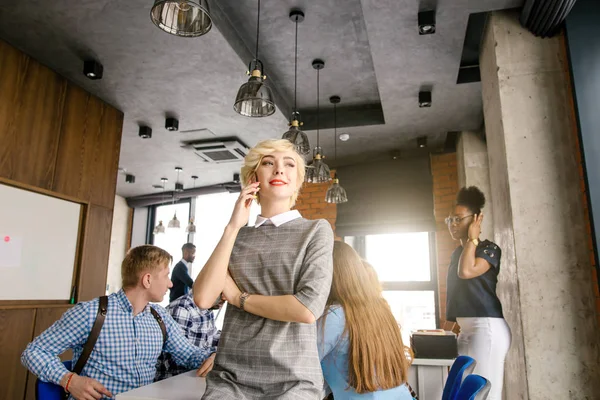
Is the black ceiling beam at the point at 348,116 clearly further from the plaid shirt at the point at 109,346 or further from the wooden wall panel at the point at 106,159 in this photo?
the plaid shirt at the point at 109,346

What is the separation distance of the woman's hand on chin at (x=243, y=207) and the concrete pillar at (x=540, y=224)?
198 centimetres

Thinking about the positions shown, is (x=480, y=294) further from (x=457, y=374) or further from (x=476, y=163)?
(x=476, y=163)

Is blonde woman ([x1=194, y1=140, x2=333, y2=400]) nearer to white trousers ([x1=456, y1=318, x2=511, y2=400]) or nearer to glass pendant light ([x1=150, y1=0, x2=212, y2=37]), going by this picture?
glass pendant light ([x1=150, y1=0, x2=212, y2=37])

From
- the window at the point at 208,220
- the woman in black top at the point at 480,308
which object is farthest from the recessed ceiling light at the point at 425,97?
the window at the point at 208,220

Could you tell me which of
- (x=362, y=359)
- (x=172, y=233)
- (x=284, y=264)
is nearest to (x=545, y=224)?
(x=362, y=359)

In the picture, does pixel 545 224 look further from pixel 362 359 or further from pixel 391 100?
pixel 391 100

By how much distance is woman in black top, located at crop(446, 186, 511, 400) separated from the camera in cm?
263

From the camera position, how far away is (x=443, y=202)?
18.4ft

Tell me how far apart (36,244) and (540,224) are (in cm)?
360

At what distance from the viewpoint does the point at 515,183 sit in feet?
8.79

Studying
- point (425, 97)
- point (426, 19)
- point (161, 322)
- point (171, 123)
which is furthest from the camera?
point (171, 123)

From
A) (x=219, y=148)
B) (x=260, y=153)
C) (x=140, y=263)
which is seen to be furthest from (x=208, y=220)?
(x=260, y=153)

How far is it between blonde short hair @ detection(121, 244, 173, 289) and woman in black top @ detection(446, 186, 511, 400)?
1.86 metres

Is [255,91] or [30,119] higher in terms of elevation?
[30,119]
